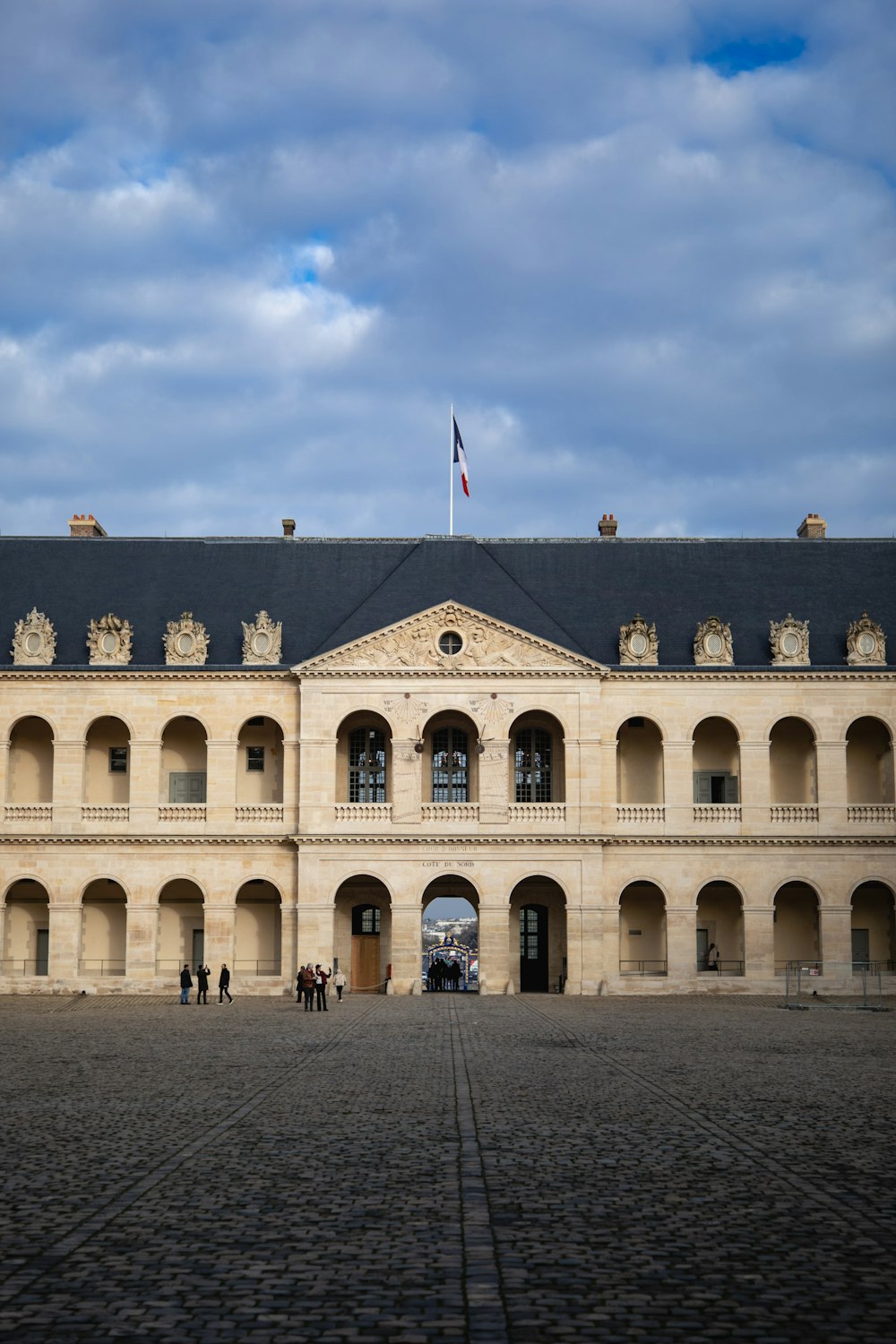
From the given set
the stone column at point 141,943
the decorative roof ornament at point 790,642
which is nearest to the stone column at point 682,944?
the decorative roof ornament at point 790,642

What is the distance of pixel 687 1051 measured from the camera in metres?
27.1

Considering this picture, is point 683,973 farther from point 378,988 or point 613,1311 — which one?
point 613,1311

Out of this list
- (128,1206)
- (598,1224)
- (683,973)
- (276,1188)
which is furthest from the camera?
(683,973)

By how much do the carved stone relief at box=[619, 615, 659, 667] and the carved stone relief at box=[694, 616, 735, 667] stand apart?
1.50 metres

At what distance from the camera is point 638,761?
52.6 m

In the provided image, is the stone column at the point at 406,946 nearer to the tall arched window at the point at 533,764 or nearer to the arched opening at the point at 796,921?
the tall arched window at the point at 533,764

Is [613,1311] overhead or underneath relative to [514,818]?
underneath

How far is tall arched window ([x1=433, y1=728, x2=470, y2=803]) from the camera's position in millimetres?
52156

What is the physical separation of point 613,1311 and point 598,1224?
2.52 metres

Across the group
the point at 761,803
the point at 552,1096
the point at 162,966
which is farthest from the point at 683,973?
the point at 552,1096

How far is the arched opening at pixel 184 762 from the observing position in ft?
172

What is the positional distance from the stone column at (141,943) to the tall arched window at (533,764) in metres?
13.6

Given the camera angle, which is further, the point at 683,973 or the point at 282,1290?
the point at 683,973

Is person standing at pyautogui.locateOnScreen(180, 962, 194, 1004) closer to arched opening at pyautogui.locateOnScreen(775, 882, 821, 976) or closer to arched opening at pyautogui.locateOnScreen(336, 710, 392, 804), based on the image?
arched opening at pyautogui.locateOnScreen(336, 710, 392, 804)
